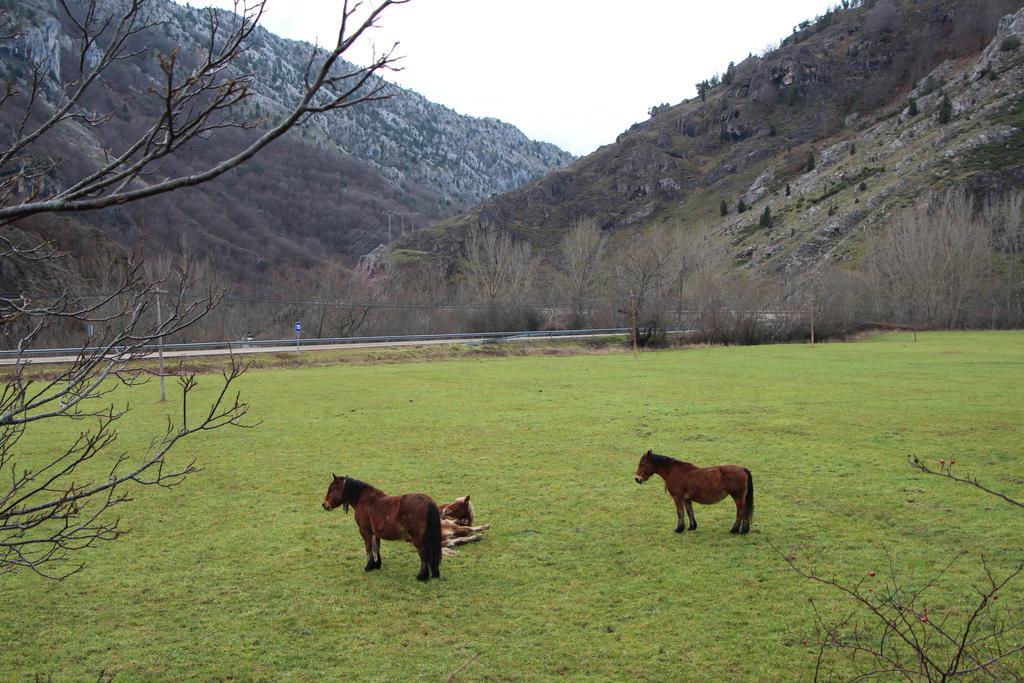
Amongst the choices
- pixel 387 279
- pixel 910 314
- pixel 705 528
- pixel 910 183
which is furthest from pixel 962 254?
pixel 705 528

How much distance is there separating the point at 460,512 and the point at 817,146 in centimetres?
13271

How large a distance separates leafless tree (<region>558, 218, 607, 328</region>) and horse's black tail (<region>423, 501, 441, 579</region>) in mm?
53053

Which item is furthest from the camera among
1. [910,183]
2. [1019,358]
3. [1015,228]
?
[910,183]

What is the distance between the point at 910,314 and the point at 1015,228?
572 inches

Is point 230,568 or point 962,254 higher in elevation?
point 962,254

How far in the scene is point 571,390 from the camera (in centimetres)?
2122

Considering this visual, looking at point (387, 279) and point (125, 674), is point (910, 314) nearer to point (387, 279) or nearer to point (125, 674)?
point (387, 279)

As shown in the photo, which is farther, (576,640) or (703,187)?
(703,187)

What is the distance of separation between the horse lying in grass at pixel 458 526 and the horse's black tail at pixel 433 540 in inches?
24.7

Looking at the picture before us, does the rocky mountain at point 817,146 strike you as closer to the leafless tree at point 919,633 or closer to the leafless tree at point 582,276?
the leafless tree at point 582,276

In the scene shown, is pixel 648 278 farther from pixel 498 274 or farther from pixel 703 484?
pixel 703 484

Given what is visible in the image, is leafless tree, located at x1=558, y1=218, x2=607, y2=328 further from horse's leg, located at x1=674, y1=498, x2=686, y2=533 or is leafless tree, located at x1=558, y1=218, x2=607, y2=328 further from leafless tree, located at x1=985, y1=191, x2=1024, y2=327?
horse's leg, located at x1=674, y1=498, x2=686, y2=533

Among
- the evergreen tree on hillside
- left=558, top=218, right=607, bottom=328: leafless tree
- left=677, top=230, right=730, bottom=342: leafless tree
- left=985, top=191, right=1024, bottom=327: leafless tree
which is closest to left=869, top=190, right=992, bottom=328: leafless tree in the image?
left=985, top=191, right=1024, bottom=327: leafless tree

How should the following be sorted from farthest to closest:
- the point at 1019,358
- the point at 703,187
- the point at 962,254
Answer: the point at 703,187
the point at 962,254
the point at 1019,358
